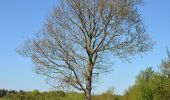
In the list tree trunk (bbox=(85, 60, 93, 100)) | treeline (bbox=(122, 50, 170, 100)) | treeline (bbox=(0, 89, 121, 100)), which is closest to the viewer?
tree trunk (bbox=(85, 60, 93, 100))

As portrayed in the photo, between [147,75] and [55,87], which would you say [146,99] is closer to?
[147,75]

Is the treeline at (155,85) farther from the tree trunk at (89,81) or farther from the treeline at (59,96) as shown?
the tree trunk at (89,81)

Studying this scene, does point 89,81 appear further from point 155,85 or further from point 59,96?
point 59,96

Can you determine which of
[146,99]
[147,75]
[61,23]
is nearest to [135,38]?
[61,23]

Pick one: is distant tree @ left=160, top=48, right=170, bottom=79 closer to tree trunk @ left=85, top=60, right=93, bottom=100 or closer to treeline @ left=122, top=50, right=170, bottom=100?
treeline @ left=122, top=50, right=170, bottom=100

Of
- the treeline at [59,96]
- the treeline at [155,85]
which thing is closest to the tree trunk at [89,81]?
the treeline at [59,96]

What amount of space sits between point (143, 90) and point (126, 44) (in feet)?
63.9

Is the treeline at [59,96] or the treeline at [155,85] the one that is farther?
the treeline at [59,96]

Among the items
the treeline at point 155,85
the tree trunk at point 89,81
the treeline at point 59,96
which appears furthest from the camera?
the treeline at point 59,96

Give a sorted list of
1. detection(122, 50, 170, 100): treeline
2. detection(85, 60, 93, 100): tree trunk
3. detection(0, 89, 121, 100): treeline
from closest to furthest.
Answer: detection(85, 60, 93, 100): tree trunk < detection(122, 50, 170, 100): treeline < detection(0, 89, 121, 100): treeline

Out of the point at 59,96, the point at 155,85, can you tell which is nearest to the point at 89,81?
the point at 155,85

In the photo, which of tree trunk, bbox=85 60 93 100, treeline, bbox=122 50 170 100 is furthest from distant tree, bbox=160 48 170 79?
tree trunk, bbox=85 60 93 100

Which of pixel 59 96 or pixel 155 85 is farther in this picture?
pixel 59 96

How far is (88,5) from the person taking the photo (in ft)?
86.4
